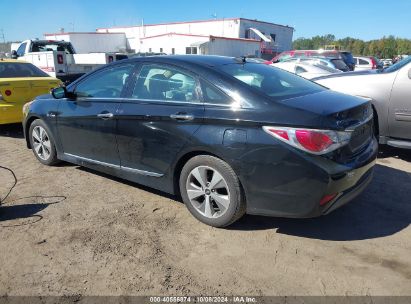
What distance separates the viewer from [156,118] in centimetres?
382

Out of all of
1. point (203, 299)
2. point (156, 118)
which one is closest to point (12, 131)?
point (156, 118)

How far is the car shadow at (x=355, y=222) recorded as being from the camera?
140 inches

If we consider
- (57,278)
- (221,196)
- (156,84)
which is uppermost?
(156,84)

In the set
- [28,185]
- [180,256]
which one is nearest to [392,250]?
[180,256]

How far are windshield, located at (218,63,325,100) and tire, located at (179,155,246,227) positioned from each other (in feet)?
2.70

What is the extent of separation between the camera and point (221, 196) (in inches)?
139

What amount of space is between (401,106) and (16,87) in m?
6.71

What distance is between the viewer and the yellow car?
7.15 metres

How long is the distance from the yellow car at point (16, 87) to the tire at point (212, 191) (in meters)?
4.95

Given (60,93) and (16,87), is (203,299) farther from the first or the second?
(16,87)

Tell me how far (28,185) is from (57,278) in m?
2.25

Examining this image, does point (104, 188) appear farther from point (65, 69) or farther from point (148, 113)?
point (65, 69)

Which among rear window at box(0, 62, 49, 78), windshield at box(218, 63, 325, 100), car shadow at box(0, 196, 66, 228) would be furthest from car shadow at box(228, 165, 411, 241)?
rear window at box(0, 62, 49, 78)

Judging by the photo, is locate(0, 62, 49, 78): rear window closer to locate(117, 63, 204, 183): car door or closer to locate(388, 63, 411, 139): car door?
locate(117, 63, 204, 183): car door
